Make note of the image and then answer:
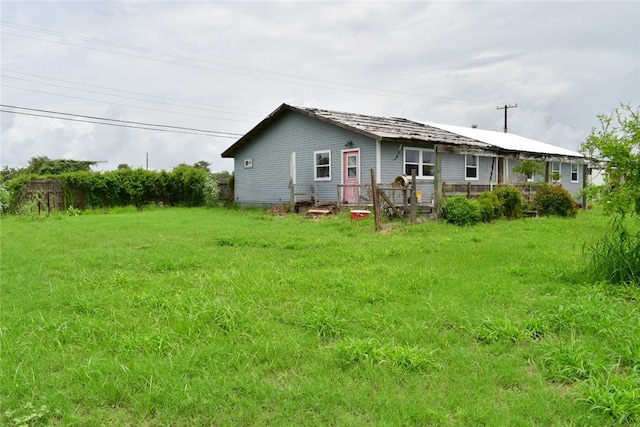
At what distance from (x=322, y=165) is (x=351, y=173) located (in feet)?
5.54

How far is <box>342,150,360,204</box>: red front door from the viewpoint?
58.6ft

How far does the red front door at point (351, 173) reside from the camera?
17.9m

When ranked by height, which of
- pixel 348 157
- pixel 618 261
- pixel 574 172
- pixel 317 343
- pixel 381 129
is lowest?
pixel 317 343

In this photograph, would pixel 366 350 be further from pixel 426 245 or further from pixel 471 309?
pixel 426 245

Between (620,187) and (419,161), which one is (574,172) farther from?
(620,187)

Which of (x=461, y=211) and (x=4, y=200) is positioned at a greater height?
(x=4, y=200)

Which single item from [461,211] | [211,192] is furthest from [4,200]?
[461,211]

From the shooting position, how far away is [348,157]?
60.3 ft

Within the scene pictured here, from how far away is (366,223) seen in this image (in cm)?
1325

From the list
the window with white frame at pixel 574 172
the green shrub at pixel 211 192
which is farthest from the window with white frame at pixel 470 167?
the green shrub at pixel 211 192

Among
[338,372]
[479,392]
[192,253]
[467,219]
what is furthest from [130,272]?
[467,219]

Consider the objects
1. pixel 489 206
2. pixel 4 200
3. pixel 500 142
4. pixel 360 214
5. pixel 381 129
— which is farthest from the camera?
pixel 500 142

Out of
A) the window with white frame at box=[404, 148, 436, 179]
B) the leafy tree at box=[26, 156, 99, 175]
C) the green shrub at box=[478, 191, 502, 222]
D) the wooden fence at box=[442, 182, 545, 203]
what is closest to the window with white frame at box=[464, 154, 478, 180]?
the window with white frame at box=[404, 148, 436, 179]

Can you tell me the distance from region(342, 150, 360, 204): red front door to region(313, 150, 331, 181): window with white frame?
89 cm
